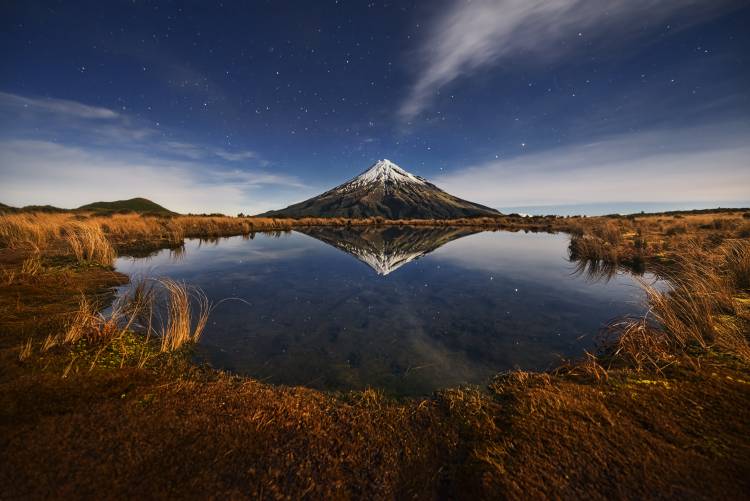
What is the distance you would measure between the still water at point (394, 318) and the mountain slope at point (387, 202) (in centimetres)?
12920

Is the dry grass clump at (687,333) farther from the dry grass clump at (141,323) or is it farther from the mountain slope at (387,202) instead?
the mountain slope at (387,202)

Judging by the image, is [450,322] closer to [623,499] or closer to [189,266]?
[623,499]

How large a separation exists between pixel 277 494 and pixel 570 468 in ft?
7.50

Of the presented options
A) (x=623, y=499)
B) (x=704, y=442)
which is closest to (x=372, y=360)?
(x=623, y=499)

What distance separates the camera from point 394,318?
6820mm

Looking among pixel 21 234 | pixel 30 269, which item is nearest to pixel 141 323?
pixel 30 269

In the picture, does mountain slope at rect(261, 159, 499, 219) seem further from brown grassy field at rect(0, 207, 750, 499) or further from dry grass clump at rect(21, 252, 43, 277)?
brown grassy field at rect(0, 207, 750, 499)

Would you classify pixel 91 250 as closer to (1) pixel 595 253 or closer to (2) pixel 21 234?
(2) pixel 21 234

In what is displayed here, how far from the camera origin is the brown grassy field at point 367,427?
2.08 meters

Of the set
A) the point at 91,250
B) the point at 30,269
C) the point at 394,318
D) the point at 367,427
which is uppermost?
the point at 91,250

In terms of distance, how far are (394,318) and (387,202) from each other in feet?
526

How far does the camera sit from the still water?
459 centimetres

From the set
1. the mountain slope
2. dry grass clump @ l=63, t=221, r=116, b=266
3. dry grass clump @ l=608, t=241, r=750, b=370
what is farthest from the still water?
the mountain slope

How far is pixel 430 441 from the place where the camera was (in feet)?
8.94
